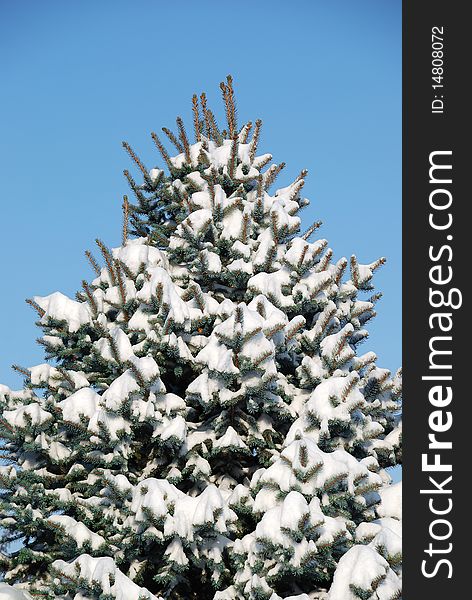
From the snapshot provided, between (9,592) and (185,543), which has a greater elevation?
(185,543)

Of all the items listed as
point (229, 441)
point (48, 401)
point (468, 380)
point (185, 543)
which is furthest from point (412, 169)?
point (48, 401)

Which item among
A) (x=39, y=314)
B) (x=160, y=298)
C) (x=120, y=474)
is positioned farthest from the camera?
(x=39, y=314)

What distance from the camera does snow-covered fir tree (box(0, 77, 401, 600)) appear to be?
7.93 meters

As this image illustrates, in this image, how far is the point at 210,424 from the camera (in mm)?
9664

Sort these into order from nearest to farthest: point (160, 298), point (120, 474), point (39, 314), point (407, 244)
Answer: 1. point (407, 244)
2. point (120, 474)
3. point (160, 298)
4. point (39, 314)

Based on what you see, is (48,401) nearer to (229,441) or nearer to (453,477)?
(229,441)

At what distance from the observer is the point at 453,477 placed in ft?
23.9

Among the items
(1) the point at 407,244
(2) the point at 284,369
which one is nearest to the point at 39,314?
(2) the point at 284,369

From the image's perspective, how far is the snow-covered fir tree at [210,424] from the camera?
793cm

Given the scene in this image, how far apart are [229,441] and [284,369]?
2.07 metres

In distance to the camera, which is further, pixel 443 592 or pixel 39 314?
pixel 39 314

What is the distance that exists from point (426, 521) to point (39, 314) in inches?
243

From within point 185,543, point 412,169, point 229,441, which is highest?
point 412,169

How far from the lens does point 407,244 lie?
25.8 feet
